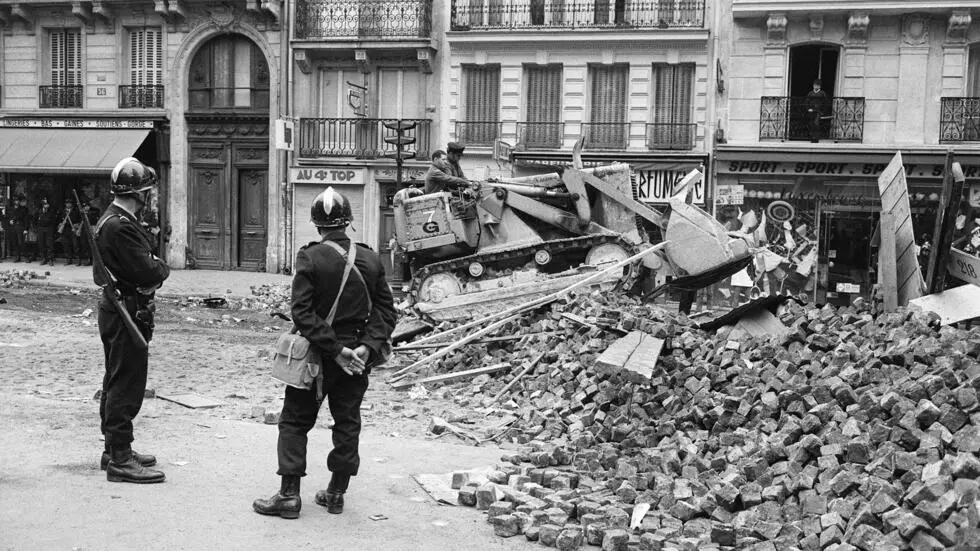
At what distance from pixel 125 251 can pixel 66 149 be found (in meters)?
24.4

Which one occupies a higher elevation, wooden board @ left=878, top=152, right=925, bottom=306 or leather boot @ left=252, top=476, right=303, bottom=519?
wooden board @ left=878, top=152, right=925, bottom=306

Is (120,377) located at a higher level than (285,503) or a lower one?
higher

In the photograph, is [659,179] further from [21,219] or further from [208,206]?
[21,219]

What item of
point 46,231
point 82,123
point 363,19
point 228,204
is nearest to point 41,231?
point 46,231

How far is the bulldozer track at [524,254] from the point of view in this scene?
15.0 meters

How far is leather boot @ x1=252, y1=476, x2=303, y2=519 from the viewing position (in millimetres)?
5727

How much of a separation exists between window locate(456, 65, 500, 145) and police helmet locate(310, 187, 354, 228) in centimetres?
2071

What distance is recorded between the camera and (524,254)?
15.5 meters

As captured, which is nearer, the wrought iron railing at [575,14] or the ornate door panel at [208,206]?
the wrought iron railing at [575,14]

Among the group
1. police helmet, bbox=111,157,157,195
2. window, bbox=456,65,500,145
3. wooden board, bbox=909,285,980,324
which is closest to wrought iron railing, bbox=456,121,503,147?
window, bbox=456,65,500,145

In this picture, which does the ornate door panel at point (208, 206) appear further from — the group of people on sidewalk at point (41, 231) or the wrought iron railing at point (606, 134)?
the wrought iron railing at point (606, 134)

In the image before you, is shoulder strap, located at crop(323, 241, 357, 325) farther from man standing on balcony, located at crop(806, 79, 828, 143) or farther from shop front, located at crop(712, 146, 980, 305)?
man standing on balcony, located at crop(806, 79, 828, 143)

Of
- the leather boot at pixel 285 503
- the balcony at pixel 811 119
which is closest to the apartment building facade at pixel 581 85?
the balcony at pixel 811 119

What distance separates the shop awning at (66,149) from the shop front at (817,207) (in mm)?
16376
